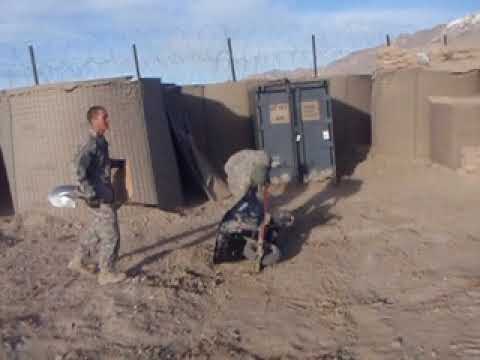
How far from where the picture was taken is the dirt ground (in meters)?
4.00

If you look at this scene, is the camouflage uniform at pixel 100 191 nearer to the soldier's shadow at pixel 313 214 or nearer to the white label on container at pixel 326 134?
the soldier's shadow at pixel 313 214

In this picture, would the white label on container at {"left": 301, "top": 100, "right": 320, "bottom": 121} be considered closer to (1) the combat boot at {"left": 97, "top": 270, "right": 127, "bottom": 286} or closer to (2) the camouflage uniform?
(2) the camouflage uniform

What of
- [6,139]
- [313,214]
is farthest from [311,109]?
[6,139]

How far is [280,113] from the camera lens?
9.32 metres

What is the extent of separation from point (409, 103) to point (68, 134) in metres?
5.61

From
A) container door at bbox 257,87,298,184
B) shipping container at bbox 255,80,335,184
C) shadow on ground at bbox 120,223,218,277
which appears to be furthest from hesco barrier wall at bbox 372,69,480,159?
shadow on ground at bbox 120,223,218,277

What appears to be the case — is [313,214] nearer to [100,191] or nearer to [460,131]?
[460,131]

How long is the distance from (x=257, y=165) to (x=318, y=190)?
3.19 metres

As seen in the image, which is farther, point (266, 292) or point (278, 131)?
point (278, 131)

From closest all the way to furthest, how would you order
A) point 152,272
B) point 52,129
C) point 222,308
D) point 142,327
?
point 142,327 → point 222,308 → point 152,272 → point 52,129

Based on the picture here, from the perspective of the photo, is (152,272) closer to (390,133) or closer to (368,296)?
(368,296)

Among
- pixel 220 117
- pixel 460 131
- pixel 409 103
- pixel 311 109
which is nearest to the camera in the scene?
A: pixel 460 131

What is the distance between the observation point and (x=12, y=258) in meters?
6.16

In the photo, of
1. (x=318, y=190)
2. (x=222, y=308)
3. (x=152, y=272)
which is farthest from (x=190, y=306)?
(x=318, y=190)
